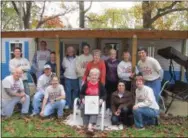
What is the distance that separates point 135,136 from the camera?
21.1ft

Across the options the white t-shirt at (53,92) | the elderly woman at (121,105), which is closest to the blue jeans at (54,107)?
the white t-shirt at (53,92)

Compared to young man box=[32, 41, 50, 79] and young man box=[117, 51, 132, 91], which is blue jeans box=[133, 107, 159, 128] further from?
young man box=[32, 41, 50, 79]

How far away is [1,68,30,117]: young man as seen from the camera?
7547 mm

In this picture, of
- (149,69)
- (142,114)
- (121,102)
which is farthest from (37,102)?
(149,69)

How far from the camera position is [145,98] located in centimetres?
706

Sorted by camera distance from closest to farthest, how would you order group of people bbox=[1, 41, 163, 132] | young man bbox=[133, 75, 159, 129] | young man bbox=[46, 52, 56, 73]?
1. young man bbox=[133, 75, 159, 129]
2. group of people bbox=[1, 41, 163, 132]
3. young man bbox=[46, 52, 56, 73]

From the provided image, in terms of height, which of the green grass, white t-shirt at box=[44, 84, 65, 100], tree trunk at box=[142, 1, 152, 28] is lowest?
the green grass

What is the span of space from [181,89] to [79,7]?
16.8 meters

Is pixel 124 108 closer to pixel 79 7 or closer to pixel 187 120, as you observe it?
pixel 187 120

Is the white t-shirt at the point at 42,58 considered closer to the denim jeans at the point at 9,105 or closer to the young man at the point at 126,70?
the denim jeans at the point at 9,105

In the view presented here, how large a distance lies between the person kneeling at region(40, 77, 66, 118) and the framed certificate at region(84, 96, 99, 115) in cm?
81

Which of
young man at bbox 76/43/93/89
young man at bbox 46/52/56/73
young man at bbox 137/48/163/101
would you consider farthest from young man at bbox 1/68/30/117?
young man at bbox 137/48/163/101

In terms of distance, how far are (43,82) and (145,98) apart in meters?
2.45

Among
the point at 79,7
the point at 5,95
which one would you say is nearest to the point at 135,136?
the point at 5,95
